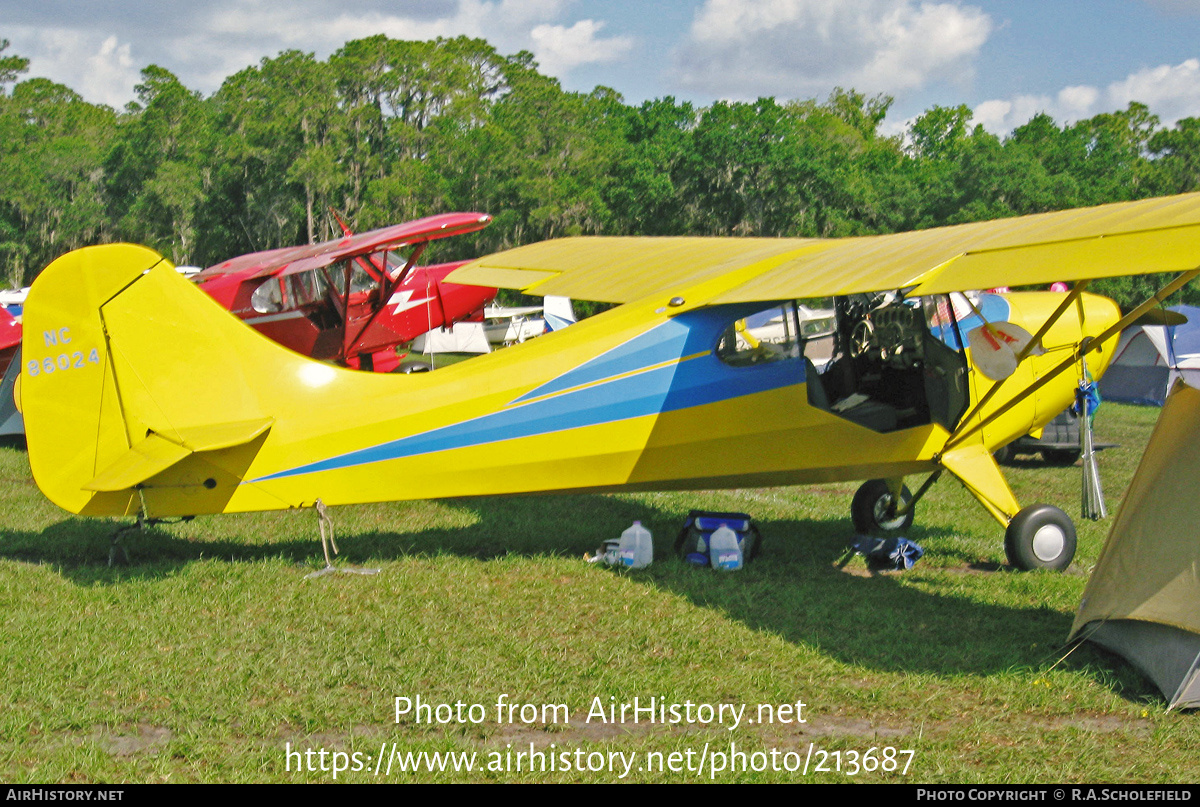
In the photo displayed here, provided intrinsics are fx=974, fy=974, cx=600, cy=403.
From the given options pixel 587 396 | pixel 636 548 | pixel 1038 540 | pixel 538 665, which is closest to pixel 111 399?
pixel 587 396

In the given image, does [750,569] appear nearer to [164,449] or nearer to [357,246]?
[164,449]

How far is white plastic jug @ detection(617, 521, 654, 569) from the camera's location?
643 cm

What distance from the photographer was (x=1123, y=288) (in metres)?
30.3

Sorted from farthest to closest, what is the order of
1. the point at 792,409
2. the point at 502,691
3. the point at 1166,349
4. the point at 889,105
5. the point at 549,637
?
the point at 889,105 < the point at 1166,349 < the point at 792,409 < the point at 549,637 < the point at 502,691

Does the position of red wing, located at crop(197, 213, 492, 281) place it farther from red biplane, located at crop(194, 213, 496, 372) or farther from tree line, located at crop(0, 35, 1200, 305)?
tree line, located at crop(0, 35, 1200, 305)

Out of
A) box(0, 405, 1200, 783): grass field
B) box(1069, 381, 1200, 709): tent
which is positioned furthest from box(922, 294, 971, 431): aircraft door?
box(1069, 381, 1200, 709): tent

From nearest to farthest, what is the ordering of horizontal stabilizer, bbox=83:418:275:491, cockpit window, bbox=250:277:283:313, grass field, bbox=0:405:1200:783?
grass field, bbox=0:405:1200:783 < horizontal stabilizer, bbox=83:418:275:491 < cockpit window, bbox=250:277:283:313

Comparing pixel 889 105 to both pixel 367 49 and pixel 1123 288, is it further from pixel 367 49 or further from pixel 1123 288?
pixel 1123 288

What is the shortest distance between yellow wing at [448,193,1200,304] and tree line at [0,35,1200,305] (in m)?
25.5

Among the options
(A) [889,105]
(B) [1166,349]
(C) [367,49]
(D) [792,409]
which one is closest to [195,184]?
(C) [367,49]

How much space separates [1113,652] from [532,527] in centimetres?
411

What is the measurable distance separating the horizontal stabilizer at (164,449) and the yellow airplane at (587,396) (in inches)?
0.7

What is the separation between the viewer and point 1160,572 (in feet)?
14.9

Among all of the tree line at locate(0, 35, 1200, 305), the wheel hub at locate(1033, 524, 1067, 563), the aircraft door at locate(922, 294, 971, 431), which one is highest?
the tree line at locate(0, 35, 1200, 305)
